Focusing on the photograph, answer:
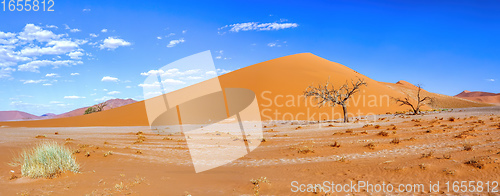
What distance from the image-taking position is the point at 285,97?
47.0 metres

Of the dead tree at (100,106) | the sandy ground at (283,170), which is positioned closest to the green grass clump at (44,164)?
the sandy ground at (283,170)

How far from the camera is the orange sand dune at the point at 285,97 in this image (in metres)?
43.1

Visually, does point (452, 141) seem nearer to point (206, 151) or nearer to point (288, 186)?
point (288, 186)

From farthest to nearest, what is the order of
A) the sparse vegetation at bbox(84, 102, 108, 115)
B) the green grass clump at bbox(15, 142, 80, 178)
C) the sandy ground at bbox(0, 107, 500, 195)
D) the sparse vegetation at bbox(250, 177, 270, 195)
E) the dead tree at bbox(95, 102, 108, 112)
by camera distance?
the sparse vegetation at bbox(84, 102, 108, 115), the dead tree at bbox(95, 102, 108, 112), the green grass clump at bbox(15, 142, 80, 178), the sandy ground at bbox(0, 107, 500, 195), the sparse vegetation at bbox(250, 177, 270, 195)

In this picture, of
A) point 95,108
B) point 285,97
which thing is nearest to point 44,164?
point 285,97

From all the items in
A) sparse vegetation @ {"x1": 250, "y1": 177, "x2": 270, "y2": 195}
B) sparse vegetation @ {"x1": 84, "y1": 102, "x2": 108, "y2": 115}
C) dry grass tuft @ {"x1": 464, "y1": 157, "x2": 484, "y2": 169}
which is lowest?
sparse vegetation @ {"x1": 250, "y1": 177, "x2": 270, "y2": 195}

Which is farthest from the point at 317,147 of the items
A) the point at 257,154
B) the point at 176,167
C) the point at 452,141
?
the point at 176,167

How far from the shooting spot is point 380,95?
177ft

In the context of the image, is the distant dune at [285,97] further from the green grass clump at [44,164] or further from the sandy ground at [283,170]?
the green grass clump at [44,164]

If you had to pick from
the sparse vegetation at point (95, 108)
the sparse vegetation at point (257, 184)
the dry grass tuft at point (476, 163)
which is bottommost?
the sparse vegetation at point (257, 184)

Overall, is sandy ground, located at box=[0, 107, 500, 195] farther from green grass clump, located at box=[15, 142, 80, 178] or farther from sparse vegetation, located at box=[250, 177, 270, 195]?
green grass clump, located at box=[15, 142, 80, 178]

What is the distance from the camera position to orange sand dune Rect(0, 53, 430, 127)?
43.1 metres

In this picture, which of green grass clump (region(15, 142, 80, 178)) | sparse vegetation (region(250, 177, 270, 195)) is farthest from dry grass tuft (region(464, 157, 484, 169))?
green grass clump (region(15, 142, 80, 178))

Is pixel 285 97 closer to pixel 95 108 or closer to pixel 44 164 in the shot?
pixel 44 164
